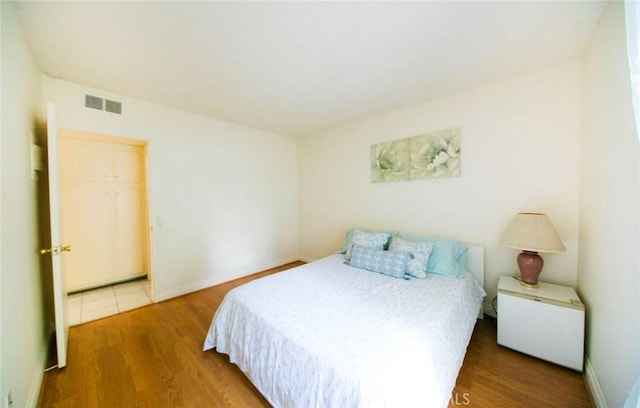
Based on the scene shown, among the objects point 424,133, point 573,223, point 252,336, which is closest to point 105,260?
point 252,336

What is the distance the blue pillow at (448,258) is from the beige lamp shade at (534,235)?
45 centimetres

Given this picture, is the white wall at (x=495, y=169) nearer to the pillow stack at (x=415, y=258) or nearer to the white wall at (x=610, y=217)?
the white wall at (x=610, y=217)

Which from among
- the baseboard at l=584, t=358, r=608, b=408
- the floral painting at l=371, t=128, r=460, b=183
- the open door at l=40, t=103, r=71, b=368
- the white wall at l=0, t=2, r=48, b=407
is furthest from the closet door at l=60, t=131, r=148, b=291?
the baseboard at l=584, t=358, r=608, b=408

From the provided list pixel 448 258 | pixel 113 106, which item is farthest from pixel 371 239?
pixel 113 106

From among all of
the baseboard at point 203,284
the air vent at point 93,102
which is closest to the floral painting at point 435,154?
the baseboard at point 203,284

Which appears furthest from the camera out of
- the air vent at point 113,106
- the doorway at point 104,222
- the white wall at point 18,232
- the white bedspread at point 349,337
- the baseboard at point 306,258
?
the baseboard at point 306,258

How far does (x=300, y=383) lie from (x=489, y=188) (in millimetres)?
2404

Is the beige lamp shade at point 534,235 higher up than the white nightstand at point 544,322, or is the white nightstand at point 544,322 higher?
the beige lamp shade at point 534,235

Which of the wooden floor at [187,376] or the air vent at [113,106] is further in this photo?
the air vent at [113,106]

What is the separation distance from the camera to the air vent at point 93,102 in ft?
7.61

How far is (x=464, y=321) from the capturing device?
1.68 m

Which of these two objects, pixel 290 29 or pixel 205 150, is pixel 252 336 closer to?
pixel 290 29

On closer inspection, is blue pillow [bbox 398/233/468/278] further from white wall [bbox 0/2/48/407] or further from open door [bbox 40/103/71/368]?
open door [bbox 40/103/71/368]

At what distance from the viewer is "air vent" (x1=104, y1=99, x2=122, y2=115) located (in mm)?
2422
